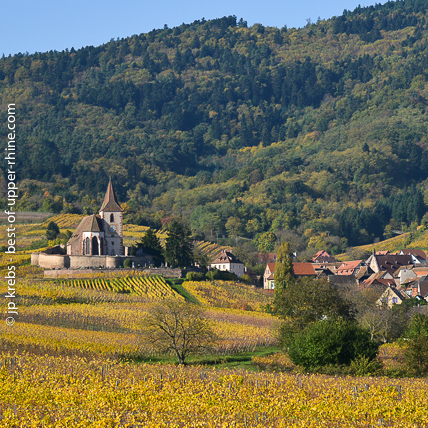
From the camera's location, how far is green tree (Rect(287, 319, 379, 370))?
46.8 m

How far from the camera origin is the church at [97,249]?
9775cm

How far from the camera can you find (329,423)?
2962 centimetres

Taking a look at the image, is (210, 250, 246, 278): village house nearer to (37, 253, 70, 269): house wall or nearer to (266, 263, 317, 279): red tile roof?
(266, 263, 317, 279): red tile roof

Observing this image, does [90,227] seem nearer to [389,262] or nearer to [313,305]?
[389,262]

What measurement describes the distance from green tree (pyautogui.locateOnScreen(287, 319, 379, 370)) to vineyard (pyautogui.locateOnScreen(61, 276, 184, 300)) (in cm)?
3583

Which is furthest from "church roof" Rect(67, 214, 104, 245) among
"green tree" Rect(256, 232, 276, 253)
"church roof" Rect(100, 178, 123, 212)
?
"green tree" Rect(256, 232, 276, 253)

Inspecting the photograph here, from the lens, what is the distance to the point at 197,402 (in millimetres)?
31406

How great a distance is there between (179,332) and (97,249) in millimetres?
53223

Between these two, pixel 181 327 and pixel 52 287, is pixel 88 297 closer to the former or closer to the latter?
pixel 52 287

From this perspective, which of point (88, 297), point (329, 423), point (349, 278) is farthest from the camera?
point (349, 278)

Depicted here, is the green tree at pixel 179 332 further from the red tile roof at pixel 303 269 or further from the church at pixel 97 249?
the red tile roof at pixel 303 269

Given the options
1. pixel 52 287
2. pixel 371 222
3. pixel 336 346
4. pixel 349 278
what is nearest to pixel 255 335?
pixel 336 346

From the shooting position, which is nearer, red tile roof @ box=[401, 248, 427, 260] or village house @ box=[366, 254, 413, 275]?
village house @ box=[366, 254, 413, 275]

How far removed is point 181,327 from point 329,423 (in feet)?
76.4
